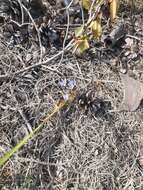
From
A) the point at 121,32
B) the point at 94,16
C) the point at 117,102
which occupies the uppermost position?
the point at 94,16

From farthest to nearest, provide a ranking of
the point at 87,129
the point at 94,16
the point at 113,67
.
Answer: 1. the point at 113,67
2. the point at 87,129
3. the point at 94,16

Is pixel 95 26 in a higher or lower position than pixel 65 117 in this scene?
higher

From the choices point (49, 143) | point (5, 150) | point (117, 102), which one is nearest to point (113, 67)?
point (117, 102)

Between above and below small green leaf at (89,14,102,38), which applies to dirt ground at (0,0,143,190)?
below

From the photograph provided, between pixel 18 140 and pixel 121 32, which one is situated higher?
pixel 121 32

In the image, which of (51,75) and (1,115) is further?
(51,75)

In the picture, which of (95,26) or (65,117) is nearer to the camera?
(95,26)

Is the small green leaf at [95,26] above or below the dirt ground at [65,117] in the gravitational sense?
above

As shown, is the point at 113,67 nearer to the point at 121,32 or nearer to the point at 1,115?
the point at 121,32
